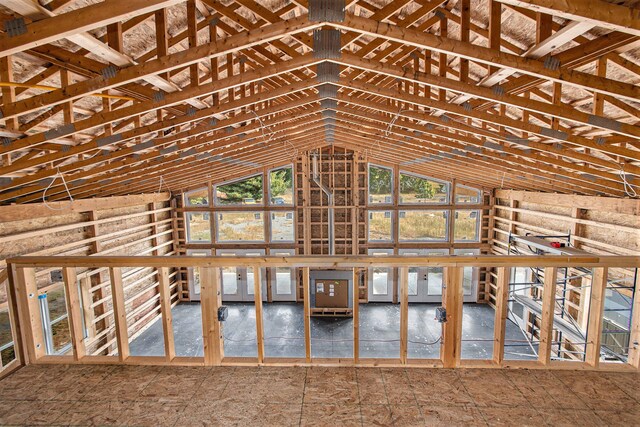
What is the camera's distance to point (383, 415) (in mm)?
2406

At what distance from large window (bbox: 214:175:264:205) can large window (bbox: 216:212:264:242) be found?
44 centimetres

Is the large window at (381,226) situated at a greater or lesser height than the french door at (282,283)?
greater

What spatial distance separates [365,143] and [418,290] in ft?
19.7

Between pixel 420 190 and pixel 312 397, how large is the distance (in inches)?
411

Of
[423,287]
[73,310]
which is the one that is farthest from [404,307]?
[423,287]

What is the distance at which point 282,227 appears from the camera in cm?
1241

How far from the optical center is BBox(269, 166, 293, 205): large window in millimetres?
12195

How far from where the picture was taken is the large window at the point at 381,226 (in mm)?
12258

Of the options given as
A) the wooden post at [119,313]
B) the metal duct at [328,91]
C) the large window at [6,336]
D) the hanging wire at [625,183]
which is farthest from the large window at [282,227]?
the wooden post at [119,313]

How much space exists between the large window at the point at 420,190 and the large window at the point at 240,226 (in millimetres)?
5264

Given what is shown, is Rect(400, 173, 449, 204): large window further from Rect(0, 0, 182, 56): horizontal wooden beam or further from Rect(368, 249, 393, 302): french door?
Rect(0, 0, 182, 56): horizontal wooden beam

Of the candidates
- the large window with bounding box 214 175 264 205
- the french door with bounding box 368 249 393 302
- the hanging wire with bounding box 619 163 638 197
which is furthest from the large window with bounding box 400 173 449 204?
the hanging wire with bounding box 619 163 638 197

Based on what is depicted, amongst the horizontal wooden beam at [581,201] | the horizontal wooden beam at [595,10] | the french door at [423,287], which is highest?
the horizontal wooden beam at [595,10]

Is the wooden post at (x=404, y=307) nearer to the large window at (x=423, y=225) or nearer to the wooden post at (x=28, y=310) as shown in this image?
the wooden post at (x=28, y=310)
